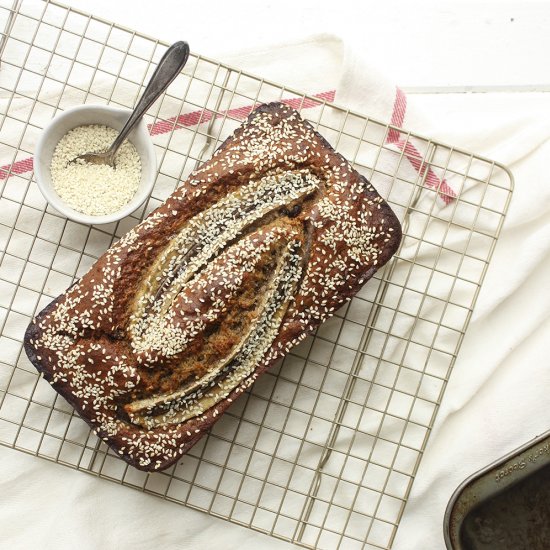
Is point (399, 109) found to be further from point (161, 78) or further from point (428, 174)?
point (161, 78)

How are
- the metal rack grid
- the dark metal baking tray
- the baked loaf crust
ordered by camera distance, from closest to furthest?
the baked loaf crust → the dark metal baking tray → the metal rack grid

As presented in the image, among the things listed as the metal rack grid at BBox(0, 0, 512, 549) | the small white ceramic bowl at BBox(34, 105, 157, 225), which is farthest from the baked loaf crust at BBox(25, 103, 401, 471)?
the metal rack grid at BBox(0, 0, 512, 549)

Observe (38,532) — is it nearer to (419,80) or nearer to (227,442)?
(227,442)

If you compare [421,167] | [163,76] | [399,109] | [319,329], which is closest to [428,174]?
[421,167]

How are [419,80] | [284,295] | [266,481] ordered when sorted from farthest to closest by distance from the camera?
[419,80], [266,481], [284,295]

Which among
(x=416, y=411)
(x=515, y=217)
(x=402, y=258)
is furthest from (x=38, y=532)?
(x=515, y=217)

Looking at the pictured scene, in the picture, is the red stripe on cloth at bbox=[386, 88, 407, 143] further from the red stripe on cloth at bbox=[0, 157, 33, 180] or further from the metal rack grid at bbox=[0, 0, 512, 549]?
the red stripe on cloth at bbox=[0, 157, 33, 180]
